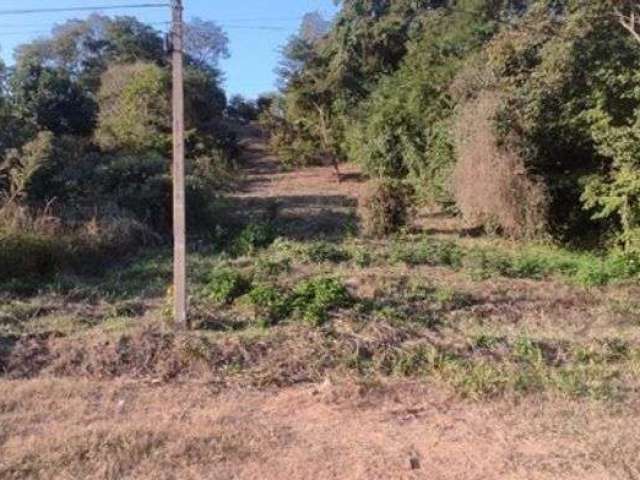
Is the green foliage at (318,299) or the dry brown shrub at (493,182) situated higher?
the dry brown shrub at (493,182)

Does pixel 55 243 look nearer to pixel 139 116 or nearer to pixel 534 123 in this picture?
pixel 534 123

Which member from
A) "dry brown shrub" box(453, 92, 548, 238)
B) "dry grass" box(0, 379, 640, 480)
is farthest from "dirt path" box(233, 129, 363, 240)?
"dry grass" box(0, 379, 640, 480)

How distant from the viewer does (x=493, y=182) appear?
1309cm

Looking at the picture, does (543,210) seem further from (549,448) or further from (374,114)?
(549,448)

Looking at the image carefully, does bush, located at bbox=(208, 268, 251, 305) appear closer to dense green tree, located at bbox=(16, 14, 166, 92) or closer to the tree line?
the tree line

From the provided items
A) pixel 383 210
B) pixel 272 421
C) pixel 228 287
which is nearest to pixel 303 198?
pixel 383 210

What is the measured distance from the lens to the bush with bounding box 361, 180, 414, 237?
1446 centimetres

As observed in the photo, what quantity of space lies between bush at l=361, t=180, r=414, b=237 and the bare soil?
18.6 ft

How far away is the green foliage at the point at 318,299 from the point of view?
29.2ft

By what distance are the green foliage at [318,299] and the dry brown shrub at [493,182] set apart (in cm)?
457

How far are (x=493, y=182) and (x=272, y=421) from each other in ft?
27.1

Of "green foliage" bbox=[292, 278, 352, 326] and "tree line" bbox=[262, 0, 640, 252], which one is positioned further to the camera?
"tree line" bbox=[262, 0, 640, 252]

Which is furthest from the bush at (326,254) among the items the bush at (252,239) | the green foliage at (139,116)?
the green foliage at (139,116)

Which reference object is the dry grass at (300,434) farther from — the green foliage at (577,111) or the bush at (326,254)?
the green foliage at (577,111)
